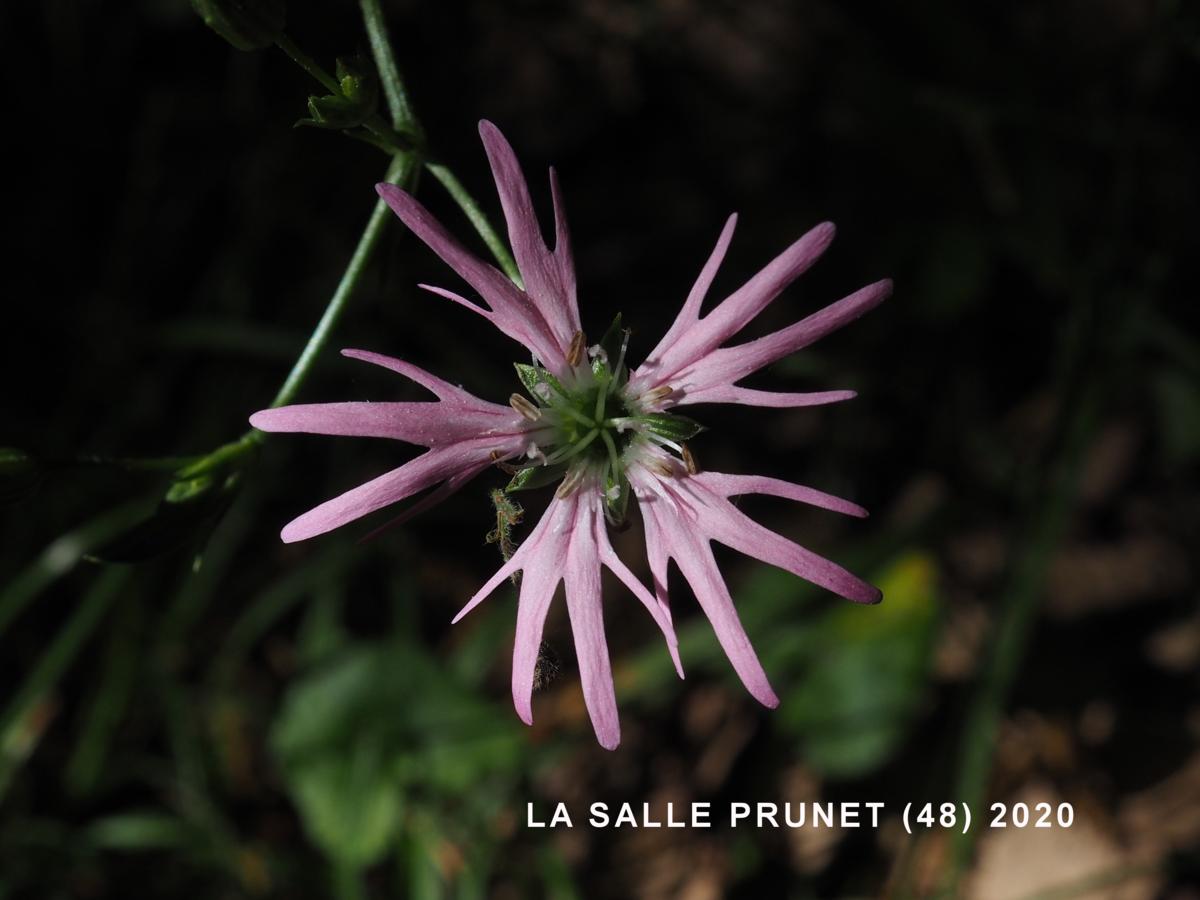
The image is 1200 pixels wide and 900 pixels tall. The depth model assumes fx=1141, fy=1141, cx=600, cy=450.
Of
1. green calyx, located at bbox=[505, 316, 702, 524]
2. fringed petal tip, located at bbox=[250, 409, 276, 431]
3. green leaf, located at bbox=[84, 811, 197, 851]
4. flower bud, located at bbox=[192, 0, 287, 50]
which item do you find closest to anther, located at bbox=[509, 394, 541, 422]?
green calyx, located at bbox=[505, 316, 702, 524]

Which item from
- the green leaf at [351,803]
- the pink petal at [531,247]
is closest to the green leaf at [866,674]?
the green leaf at [351,803]

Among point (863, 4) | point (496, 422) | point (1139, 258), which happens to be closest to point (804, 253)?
A: point (496, 422)

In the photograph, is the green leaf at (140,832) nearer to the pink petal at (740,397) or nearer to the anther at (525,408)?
the anther at (525,408)

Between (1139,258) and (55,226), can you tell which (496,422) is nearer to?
(1139,258)

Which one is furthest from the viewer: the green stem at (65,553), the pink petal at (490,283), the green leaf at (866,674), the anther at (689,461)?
the green leaf at (866,674)

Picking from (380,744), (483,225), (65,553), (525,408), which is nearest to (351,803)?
(380,744)

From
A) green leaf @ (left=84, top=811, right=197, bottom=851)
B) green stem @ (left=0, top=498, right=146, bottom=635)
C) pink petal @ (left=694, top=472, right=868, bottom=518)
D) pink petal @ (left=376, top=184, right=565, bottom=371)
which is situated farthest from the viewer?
green leaf @ (left=84, top=811, right=197, bottom=851)

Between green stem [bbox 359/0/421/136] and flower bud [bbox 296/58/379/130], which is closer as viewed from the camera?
flower bud [bbox 296/58/379/130]

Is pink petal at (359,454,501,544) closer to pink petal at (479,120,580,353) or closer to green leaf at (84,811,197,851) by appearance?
pink petal at (479,120,580,353)

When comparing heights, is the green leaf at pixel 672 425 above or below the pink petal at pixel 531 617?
above
